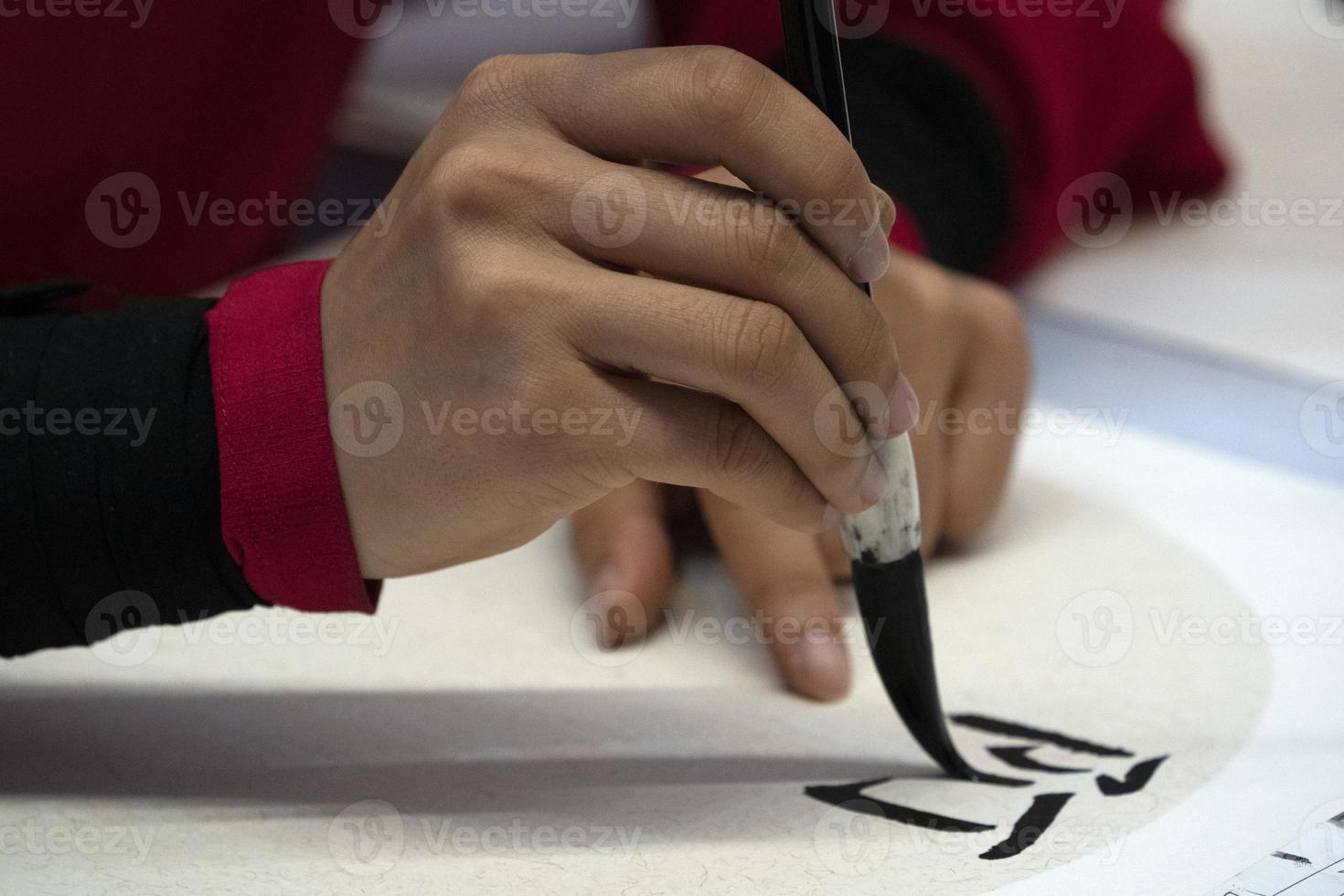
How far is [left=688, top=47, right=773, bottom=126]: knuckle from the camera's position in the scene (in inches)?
12.9

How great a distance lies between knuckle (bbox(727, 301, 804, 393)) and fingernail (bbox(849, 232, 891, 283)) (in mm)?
26

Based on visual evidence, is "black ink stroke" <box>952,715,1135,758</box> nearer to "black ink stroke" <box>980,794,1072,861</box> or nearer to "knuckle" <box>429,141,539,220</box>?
"black ink stroke" <box>980,794,1072,861</box>

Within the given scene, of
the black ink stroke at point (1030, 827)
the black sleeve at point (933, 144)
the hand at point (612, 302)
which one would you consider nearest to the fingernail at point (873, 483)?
the hand at point (612, 302)

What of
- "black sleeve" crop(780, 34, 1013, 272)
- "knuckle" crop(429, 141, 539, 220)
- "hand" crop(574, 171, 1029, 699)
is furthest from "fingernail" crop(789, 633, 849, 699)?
"black sleeve" crop(780, 34, 1013, 272)

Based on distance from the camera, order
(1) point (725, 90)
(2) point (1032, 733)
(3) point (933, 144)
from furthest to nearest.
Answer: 1. (3) point (933, 144)
2. (2) point (1032, 733)
3. (1) point (725, 90)

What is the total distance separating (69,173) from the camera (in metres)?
0.70

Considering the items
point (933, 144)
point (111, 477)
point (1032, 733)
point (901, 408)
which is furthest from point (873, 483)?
point (933, 144)

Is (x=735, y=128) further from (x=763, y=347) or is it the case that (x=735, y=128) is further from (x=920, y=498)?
(x=920, y=498)

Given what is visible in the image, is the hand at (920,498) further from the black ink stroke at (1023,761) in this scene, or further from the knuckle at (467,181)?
Result: the knuckle at (467,181)

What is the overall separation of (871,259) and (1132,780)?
0.19 m

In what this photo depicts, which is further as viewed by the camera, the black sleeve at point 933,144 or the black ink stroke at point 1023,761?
the black sleeve at point 933,144

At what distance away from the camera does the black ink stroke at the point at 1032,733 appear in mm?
422

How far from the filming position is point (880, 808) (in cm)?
39

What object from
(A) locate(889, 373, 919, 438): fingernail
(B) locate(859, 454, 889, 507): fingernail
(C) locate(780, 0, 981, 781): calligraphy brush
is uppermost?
(A) locate(889, 373, 919, 438): fingernail
